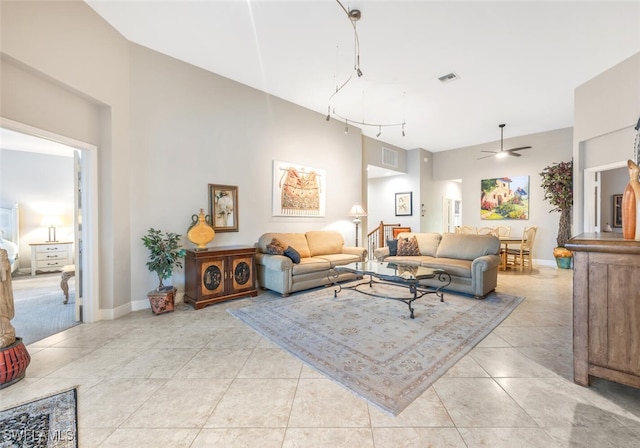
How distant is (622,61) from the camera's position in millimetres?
3820

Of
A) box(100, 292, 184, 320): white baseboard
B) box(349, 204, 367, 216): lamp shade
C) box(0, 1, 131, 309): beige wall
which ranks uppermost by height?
box(0, 1, 131, 309): beige wall

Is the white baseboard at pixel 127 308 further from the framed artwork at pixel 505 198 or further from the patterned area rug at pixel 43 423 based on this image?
the framed artwork at pixel 505 198

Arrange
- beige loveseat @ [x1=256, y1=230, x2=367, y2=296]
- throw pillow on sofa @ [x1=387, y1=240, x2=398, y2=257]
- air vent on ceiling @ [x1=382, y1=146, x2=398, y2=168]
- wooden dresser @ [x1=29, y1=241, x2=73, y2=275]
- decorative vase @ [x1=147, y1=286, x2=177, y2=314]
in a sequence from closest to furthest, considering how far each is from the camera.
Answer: decorative vase @ [x1=147, y1=286, x2=177, y2=314], beige loveseat @ [x1=256, y1=230, x2=367, y2=296], throw pillow on sofa @ [x1=387, y1=240, x2=398, y2=257], wooden dresser @ [x1=29, y1=241, x2=73, y2=275], air vent on ceiling @ [x1=382, y1=146, x2=398, y2=168]

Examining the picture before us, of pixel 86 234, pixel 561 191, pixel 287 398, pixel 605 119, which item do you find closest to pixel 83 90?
pixel 86 234

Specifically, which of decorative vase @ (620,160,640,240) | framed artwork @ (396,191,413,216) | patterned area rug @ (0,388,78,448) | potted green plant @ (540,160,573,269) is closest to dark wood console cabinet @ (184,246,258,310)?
patterned area rug @ (0,388,78,448)

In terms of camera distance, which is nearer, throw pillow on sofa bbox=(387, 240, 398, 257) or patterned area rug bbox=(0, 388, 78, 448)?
patterned area rug bbox=(0, 388, 78, 448)

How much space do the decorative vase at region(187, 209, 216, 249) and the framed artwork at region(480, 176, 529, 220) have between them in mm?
7394

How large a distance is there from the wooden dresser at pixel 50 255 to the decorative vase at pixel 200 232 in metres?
4.41

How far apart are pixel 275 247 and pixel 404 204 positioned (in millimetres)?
5562

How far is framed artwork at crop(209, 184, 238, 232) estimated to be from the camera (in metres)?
4.02

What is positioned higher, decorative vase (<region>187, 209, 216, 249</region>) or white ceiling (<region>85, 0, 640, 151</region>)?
white ceiling (<region>85, 0, 640, 151</region>)

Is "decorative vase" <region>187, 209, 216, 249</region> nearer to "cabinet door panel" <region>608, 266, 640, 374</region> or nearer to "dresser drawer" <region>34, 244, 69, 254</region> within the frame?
"cabinet door panel" <region>608, 266, 640, 374</region>

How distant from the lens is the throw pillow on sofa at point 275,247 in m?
4.19

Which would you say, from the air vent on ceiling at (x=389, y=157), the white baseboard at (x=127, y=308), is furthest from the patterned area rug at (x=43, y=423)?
the air vent on ceiling at (x=389, y=157)
